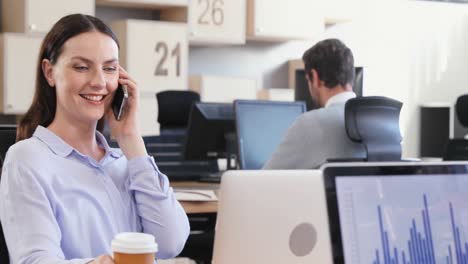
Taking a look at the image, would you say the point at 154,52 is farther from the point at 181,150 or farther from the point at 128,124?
the point at 128,124

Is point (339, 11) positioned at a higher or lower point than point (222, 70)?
higher

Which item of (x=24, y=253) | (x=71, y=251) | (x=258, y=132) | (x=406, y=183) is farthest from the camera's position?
(x=258, y=132)

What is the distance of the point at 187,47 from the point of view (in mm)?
6105

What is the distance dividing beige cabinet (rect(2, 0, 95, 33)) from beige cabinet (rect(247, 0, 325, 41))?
4.64ft

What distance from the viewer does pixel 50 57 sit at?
188 centimetres

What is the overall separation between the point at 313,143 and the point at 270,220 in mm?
2256

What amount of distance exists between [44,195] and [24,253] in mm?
132

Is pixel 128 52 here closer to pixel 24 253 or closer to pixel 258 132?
pixel 258 132

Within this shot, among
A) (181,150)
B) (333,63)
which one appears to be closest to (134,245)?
(333,63)

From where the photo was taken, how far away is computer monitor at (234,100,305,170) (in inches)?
156

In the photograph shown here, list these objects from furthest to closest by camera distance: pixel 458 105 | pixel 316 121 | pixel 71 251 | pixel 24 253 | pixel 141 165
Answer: pixel 458 105, pixel 316 121, pixel 141 165, pixel 71 251, pixel 24 253

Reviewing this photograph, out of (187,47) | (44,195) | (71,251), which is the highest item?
(187,47)

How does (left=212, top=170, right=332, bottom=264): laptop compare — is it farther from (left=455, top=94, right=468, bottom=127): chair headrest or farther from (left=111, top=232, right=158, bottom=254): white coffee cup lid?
(left=455, top=94, right=468, bottom=127): chair headrest

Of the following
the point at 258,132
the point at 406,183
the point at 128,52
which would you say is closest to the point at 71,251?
the point at 406,183
